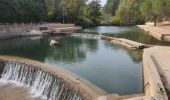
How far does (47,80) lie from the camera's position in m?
14.0

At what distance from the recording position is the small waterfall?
1209 centimetres

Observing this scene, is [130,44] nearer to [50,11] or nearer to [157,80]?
[157,80]

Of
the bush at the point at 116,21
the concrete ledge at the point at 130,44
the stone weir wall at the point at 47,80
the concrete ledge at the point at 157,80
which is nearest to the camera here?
the concrete ledge at the point at 157,80

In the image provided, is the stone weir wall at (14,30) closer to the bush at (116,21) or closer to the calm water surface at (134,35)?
the calm water surface at (134,35)

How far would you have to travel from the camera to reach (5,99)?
1288cm

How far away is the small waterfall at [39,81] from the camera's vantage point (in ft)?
39.7

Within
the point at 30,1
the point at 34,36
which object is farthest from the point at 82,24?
the point at 34,36

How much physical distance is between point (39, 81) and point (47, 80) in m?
0.71

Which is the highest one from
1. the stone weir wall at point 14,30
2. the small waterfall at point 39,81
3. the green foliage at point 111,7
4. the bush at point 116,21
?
the green foliage at point 111,7

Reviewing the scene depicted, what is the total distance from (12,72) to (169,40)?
18519mm

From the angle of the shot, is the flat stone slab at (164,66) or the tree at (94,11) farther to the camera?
the tree at (94,11)

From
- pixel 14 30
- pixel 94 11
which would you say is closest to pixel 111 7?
pixel 94 11

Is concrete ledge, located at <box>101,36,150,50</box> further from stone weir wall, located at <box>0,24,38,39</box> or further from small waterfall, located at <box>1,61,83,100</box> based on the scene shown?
stone weir wall, located at <box>0,24,38,39</box>

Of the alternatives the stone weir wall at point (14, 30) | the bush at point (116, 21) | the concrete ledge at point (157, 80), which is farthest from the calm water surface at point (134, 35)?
the bush at point (116, 21)
